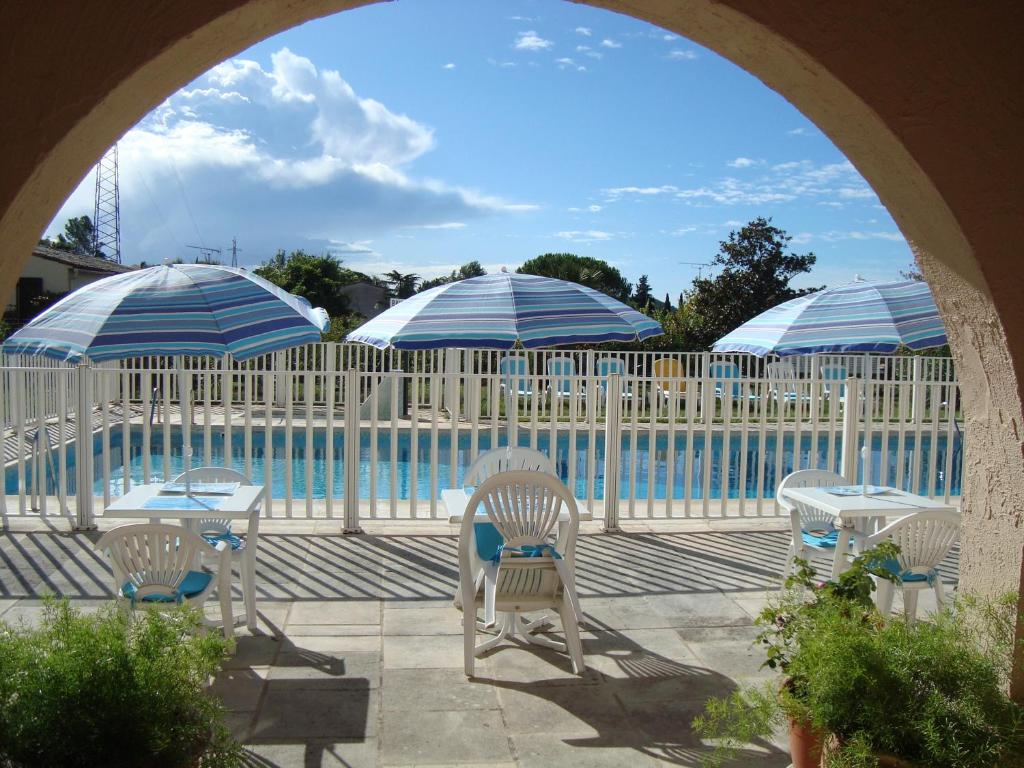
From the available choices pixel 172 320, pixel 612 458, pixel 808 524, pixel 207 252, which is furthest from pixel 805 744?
pixel 207 252

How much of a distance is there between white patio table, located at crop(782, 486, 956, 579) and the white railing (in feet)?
0.97

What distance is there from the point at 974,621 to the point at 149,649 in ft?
8.63

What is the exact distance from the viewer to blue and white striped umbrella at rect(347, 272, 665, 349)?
6180 millimetres

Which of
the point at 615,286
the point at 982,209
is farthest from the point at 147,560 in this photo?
the point at 615,286

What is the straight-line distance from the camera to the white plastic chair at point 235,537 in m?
4.94

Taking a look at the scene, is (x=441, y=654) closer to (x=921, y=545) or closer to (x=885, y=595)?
(x=885, y=595)

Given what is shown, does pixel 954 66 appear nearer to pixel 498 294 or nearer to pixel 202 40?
pixel 202 40

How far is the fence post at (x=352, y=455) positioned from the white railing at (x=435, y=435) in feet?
0.05

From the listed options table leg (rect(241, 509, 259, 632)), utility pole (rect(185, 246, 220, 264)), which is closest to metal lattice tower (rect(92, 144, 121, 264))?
utility pole (rect(185, 246, 220, 264))

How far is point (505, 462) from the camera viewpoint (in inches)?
247

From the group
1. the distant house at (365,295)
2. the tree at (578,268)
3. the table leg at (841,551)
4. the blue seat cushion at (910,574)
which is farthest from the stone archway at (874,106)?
the distant house at (365,295)

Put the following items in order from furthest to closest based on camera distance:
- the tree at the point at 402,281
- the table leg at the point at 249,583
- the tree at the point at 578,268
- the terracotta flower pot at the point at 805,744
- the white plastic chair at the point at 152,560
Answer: the tree at the point at 402,281 < the tree at the point at 578,268 < the table leg at the point at 249,583 < the white plastic chair at the point at 152,560 < the terracotta flower pot at the point at 805,744

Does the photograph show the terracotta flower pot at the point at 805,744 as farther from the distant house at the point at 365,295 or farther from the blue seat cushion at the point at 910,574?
the distant house at the point at 365,295

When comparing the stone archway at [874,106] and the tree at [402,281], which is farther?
the tree at [402,281]
